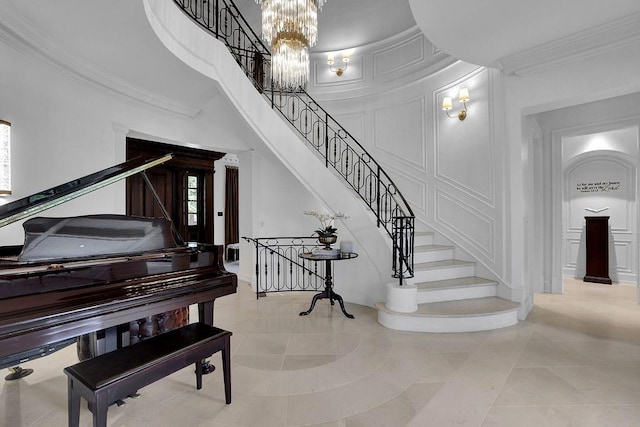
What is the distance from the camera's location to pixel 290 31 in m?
3.23

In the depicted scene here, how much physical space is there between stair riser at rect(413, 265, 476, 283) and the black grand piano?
256cm

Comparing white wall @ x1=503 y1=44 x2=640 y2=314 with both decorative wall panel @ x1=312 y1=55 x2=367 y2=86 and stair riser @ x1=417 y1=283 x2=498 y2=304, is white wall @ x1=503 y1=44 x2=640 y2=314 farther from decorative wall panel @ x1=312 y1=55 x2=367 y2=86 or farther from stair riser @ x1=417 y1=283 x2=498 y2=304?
decorative wall panel @ x1=312 y1=55 x2=367 y2=86

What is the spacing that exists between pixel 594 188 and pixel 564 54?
3753 millimetres

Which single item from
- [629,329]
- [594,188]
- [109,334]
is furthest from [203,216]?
[594,188]

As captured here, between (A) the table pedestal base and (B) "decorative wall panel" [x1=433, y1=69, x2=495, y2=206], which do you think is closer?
(A) the table pedestal base

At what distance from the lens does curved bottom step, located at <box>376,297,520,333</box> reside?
339cm

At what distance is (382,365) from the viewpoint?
2662mm

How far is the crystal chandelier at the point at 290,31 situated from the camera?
3.13 m

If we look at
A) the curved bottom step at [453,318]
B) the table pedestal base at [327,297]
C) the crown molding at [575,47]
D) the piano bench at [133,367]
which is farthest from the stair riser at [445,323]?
the crown molding at [575,47]

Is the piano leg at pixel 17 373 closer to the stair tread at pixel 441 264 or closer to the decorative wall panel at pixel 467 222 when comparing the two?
the stair tread at pixel 441 264

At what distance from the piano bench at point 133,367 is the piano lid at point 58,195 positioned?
797 millimetres

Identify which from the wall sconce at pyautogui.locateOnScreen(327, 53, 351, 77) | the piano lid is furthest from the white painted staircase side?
the wall sconce at pyautogui.locateOnScreen(327, 53, 351, 77)

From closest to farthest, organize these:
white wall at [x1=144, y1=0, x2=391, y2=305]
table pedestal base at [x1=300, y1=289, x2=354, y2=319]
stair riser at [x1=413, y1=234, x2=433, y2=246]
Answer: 1. white wall at [x1=144, y1=0, x2=391, y2=305]
2. table pedestal base at [x1=300, y1=289, x2=354, y2=319]
3. stair riser at [x1=413, y1=234, x2=433, y2=246]

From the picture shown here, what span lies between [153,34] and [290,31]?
1.28 metres
